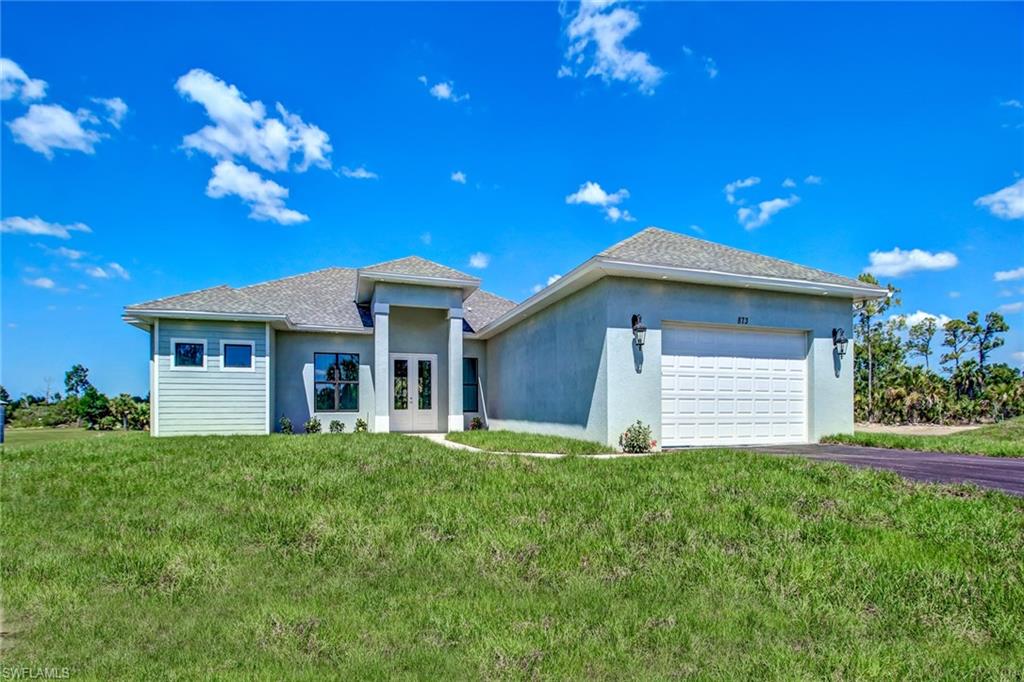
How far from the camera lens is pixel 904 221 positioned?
18.3m

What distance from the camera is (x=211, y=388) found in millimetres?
13352

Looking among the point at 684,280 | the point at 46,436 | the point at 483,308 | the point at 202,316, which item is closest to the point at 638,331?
the point at 684,280

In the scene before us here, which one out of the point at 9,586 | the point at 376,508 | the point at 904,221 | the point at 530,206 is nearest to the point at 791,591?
the point at 376,508

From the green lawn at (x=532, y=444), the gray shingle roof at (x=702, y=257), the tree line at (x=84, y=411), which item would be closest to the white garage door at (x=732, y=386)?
the gray shingle roof at (x=702, y=257)

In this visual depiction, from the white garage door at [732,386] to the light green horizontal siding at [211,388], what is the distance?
10.7m

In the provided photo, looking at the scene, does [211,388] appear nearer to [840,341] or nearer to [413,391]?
[413,391]

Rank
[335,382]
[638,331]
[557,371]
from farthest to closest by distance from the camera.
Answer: [335,382] < [557,371] < [638,331]

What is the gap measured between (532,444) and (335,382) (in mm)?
7894

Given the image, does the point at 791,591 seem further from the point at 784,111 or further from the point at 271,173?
the point at 271,173

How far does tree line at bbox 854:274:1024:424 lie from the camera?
2433 centimetres

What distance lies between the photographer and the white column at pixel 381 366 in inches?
559

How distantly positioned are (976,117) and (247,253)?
23.9m

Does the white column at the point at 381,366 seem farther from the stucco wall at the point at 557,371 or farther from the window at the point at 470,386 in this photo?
the stucco wall at the point at 557,371

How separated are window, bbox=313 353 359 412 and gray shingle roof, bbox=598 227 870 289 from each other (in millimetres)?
9427
